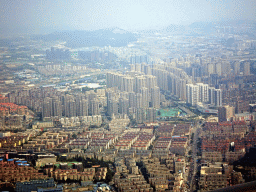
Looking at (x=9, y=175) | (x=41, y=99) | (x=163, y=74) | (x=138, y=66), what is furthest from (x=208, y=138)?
(x=138, y=66)

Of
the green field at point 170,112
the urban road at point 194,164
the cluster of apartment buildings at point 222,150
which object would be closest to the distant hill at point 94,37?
the green field at point 170,112

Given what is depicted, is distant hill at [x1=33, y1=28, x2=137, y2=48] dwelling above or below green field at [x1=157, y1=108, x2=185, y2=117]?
above

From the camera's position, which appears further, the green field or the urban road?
the green field

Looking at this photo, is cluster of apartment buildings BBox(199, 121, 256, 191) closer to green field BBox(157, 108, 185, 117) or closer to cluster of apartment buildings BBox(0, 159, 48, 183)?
green field BBox(157, 108, 185, 117)

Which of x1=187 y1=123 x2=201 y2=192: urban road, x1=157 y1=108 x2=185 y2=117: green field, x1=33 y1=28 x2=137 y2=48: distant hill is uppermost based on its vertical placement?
x1=33 y1=28 x2=137 y2=48: distant hill

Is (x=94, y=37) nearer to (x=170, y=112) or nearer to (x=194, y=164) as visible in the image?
(x=170, y=112)

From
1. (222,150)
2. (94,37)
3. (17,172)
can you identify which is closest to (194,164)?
(222,150)

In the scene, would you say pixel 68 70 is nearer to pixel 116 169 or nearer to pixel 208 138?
pixel 208 138

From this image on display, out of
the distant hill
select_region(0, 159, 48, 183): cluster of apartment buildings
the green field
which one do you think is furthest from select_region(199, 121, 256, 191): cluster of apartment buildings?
the distant hill
